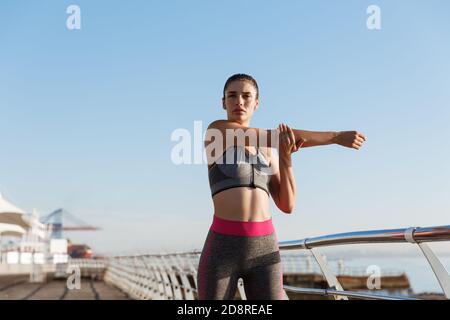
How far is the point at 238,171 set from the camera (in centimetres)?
211

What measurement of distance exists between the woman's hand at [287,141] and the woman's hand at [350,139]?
13cm

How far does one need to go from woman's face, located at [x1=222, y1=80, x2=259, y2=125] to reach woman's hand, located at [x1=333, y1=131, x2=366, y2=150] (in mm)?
385

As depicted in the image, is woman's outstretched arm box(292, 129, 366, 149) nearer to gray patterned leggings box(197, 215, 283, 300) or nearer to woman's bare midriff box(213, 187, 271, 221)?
woman's bare midriff box(213, 187, 271, 221)

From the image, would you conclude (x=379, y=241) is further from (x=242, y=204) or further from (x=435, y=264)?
(x=242, y=204)

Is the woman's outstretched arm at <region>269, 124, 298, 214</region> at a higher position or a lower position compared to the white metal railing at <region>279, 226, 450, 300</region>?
higher

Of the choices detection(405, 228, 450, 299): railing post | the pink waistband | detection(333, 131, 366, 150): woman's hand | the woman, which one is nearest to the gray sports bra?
the woman

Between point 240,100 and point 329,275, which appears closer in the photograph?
point 240,100

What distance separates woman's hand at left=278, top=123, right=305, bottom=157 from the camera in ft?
6.58

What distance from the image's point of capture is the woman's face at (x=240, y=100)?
2.23m

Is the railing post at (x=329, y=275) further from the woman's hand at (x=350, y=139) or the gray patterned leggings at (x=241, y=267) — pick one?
the woman's hand at (x=350, y=139)

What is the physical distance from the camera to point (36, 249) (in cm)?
3991

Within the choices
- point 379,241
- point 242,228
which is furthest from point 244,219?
point 379,241

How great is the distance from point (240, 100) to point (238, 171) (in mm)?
295
